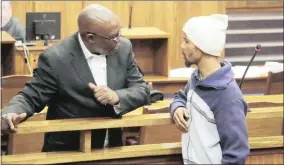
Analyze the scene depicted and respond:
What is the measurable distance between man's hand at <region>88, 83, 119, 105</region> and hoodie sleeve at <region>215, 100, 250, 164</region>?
1.37ft

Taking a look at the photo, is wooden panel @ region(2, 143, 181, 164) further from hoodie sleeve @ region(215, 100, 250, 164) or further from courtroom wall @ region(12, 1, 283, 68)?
courtroom wall @ region(12, 1, 283, 68)

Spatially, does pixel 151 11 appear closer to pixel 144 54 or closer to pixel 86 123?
pixel 144 54

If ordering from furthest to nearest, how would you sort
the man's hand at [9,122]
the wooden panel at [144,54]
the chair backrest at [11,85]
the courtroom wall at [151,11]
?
the courtroom wall at [151,11] < the wooden panel at [144,54] < the chair backrest at [11,85] < the man's hand at [9,122]

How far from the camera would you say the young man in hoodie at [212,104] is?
212cm

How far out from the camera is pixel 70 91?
97.7 inches

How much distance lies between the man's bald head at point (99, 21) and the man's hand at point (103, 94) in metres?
0.24

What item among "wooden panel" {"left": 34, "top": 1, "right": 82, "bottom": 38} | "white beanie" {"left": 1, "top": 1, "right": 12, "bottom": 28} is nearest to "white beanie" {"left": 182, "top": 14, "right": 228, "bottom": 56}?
"white beanie" {"left": 1, "top": 1, "right": 12, "bottom": 28}

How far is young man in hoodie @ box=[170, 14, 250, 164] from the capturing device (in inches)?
83.7

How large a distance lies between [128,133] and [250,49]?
395cm

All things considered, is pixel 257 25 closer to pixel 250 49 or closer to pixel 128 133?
pixel 250 49

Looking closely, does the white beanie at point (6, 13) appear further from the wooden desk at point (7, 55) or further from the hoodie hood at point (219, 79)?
the hoodie hood at point (219, 79)

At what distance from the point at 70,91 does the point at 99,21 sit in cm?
29

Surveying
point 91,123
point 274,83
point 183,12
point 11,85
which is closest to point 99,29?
point 91,123

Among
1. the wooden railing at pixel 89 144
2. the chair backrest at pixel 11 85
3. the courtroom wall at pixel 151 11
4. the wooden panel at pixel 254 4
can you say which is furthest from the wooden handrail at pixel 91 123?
the wooden panel at pixel 254 4
